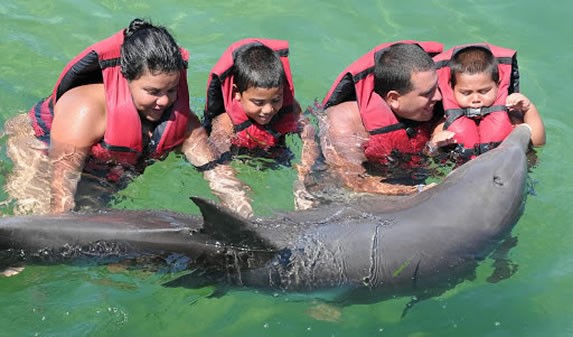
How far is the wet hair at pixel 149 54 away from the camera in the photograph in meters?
6.68

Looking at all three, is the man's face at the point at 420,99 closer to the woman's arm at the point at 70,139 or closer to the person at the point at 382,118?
the person at the point at 382,118

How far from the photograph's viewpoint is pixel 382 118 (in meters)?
7.47

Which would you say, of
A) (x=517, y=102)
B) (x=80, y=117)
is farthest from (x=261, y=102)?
(x=517, y=102)

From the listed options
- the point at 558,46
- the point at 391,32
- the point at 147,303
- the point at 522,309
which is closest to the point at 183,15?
the point at 391,32

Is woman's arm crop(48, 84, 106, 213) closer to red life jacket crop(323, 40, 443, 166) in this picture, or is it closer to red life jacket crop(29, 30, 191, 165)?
red life jacket crop(29, 30, 191, 165)

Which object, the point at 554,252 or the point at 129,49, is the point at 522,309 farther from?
the point at 129,49

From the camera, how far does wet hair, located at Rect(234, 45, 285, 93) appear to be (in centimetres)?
707

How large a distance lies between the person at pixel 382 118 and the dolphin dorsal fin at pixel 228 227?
1895mm

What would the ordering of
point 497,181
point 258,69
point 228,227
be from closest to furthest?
point 228,227
point 497,181
point 258,69

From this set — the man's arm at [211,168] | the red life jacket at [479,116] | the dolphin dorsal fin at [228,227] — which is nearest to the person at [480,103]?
the red life jacket at [479,116]

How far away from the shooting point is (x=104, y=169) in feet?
23.4

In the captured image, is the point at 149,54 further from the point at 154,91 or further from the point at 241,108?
the point at 241,108

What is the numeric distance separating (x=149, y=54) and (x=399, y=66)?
2.17m

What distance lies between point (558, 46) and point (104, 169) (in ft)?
19.5
